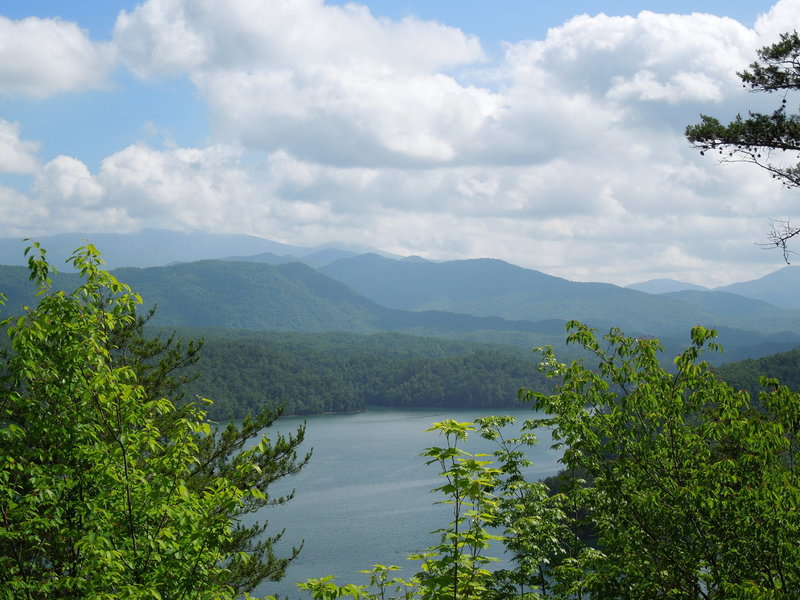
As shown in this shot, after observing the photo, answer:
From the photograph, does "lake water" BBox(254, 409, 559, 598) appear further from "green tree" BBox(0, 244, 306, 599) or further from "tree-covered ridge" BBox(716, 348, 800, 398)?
"green tree" BBox(0, 244, 306, 599)

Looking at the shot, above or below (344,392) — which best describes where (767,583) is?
above

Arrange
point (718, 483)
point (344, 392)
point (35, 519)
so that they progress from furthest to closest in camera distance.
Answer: point (344, 392)
point (718, 483)
point (35, 519)

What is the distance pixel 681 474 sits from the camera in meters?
5.71

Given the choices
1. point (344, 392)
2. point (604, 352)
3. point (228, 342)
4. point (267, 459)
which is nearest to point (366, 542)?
point (267, 459)

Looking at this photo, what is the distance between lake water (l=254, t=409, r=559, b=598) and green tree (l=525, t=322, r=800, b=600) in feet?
71.5

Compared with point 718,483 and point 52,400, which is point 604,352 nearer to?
point 718,483

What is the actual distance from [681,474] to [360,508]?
38.4m

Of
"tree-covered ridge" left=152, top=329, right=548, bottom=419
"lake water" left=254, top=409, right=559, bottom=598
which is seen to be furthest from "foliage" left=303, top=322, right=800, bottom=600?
"tree-covered ridge" left=152, top=329, right=548, bottom=419

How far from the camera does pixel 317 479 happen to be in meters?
51.0

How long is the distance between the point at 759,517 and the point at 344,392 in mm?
109020

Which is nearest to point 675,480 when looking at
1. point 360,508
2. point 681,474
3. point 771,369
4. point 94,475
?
point 681,474

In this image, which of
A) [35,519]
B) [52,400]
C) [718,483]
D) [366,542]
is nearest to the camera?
[35,519]

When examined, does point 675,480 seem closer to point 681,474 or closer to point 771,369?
point 681,474

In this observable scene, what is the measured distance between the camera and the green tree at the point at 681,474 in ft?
16.7
